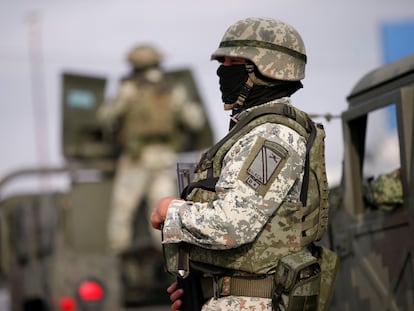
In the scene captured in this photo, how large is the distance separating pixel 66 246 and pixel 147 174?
3.51ft

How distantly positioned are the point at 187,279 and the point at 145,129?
5972 millimetres

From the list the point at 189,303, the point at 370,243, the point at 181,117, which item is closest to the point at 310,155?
the point at 189,303

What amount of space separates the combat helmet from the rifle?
5.89 meters

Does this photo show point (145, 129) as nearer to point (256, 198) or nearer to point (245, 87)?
point (245, 87)

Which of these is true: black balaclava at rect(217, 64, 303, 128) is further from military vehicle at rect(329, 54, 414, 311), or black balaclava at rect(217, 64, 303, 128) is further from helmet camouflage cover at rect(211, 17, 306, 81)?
military vehicle at rect(329, 54, 414, 311)

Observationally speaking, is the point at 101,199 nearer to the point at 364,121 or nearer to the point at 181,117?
the point at 181,117

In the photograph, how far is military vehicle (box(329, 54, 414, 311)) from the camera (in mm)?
6020

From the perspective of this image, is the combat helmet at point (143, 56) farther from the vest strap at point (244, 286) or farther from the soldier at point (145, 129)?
the vest strap at point (244, 286)

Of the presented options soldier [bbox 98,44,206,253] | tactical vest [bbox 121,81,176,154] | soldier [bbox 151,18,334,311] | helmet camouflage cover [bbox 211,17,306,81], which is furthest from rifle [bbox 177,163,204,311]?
tactical vest [bbox 121,81,176,154]

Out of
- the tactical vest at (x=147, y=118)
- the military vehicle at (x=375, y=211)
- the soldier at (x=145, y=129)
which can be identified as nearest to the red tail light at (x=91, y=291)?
the soldier at (x=145, y=129)

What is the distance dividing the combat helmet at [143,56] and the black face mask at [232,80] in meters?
6.16

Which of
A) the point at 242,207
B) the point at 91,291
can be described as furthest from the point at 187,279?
the point at 91,291

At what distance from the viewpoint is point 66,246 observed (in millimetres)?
10352

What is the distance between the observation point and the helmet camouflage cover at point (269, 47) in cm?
497
